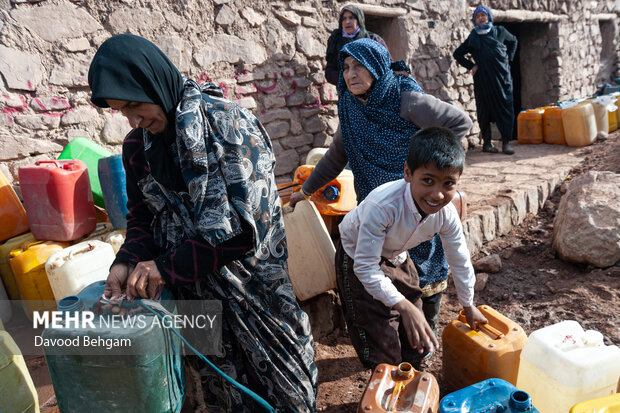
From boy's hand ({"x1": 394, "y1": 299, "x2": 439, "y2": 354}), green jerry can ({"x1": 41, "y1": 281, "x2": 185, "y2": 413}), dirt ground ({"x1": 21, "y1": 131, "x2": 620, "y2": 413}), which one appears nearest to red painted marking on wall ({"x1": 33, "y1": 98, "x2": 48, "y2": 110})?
dirt ground ({"x1": 21, "y1": 131, "x2": 620, "y2": 413})

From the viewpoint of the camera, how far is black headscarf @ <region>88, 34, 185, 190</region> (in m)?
1.23

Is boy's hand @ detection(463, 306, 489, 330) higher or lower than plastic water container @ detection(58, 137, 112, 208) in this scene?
lower

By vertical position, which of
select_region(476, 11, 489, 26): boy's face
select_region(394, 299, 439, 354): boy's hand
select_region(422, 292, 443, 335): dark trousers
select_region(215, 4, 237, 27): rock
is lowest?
select_region(422, 292, 443, 335): dark trousers

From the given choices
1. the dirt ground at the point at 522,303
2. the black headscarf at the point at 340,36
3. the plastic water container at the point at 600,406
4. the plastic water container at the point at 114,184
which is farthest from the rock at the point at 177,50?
the plastic water container at the point at 600,406

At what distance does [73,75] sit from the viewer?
3.24 metres

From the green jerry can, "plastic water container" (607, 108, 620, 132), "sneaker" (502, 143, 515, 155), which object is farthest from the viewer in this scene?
"plastic water container" (607, 108, 620, 132)

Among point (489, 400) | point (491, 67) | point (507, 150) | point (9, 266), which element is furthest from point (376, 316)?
point (491, 67)

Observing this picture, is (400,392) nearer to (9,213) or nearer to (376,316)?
(376,316)

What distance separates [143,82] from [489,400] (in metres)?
1.46

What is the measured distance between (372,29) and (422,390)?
513 centimetres

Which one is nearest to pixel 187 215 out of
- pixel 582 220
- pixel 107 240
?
pixel 107 240

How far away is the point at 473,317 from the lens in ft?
6.30

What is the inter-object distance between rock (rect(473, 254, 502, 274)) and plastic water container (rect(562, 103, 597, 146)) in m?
3.78

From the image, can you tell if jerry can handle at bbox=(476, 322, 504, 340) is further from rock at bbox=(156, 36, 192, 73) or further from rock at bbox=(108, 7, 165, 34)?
rock at bbox=(108, 7, 165, 34)
